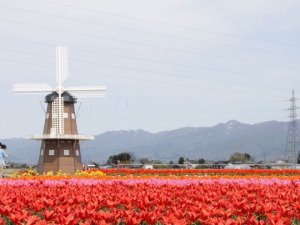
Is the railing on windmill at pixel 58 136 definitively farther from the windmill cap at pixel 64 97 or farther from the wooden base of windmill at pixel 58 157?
the windmill cap at pixel 64 97

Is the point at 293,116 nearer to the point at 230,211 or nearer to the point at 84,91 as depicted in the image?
the point at 84,91

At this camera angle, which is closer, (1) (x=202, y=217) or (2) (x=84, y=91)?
(1) (x=202, y=217)

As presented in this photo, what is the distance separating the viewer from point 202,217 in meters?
6.42

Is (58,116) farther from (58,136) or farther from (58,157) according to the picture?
(58,157)

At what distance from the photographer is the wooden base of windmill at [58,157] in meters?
39.0

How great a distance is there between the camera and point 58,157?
128 feet

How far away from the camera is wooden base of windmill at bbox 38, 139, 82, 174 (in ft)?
128

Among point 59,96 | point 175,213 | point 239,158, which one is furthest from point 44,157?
point 239,158

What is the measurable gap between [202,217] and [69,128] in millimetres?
34608

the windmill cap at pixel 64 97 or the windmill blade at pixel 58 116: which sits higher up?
the windmill cap at pixel 64 97

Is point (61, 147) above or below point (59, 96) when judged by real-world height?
below

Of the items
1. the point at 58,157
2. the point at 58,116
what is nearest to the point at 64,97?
the point at 58,116

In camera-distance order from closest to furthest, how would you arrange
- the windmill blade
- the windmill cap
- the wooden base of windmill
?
1. the wooden base of windmill
2. the windmill blade
3. the windmill cap

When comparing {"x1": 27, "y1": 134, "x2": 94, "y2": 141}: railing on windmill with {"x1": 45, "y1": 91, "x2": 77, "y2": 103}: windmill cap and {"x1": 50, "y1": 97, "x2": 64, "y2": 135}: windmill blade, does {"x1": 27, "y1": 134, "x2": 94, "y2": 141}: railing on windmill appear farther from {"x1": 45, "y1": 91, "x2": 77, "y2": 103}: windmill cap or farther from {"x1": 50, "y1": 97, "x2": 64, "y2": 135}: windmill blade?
{"x1": 45, "y1": 91, "x2": 77, "y2": 103}: windmill cap
